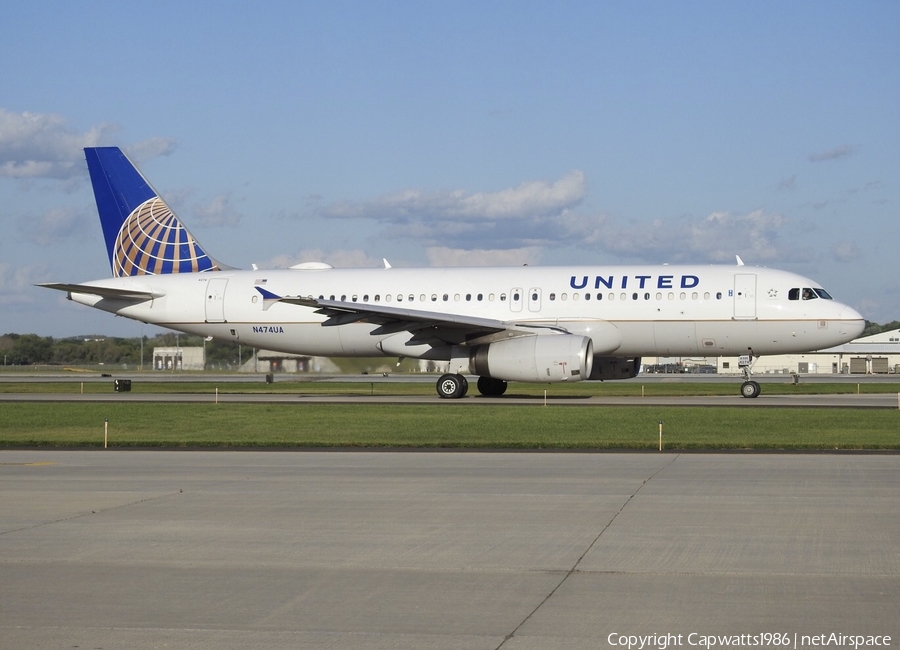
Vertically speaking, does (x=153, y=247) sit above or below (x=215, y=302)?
above

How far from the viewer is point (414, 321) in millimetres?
34594

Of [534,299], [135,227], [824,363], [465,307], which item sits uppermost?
[135,227]

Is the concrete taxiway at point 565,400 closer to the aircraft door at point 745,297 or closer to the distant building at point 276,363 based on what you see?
the aircraft door at point 745,297

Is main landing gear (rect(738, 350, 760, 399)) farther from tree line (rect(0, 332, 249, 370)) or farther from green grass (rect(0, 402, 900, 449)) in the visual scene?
tree line (rect(0, 332, 249, 370))

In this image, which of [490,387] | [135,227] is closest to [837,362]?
[490,387]

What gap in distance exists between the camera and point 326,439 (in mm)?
22281

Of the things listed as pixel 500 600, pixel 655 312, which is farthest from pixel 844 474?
pixel 655 312

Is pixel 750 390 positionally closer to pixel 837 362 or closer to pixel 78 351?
pixel 837 362

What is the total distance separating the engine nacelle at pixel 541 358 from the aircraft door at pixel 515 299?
2.23m

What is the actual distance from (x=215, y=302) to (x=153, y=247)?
400 cm

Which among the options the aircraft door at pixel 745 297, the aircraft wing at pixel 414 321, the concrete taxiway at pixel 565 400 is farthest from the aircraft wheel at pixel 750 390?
the aircraft wing at pixel 414 321

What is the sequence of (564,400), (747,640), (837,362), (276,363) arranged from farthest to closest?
(837,362) → (276,363) → (564,400) → (747,640)

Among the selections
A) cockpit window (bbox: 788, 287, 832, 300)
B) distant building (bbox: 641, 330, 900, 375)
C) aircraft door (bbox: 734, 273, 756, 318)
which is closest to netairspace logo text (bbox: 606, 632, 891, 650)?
aircraft door (bbox: 734, 273, 756, 318)

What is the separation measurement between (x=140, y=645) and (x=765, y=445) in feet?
51.4
